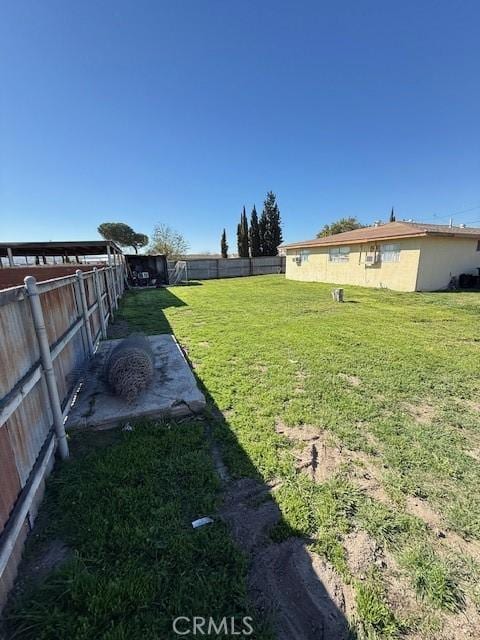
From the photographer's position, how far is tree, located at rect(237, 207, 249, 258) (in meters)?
35.0

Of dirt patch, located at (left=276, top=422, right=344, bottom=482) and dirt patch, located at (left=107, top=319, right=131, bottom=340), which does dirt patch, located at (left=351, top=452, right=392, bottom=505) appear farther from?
dirt patch, located at (left=107, top=319, right=131, bottom=340)

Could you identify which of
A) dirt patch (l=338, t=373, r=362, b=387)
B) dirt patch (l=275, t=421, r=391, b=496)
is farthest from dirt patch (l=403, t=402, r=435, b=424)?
dirt patch (l=275, t=421, r=391, b=496)

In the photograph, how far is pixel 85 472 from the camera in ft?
6.88

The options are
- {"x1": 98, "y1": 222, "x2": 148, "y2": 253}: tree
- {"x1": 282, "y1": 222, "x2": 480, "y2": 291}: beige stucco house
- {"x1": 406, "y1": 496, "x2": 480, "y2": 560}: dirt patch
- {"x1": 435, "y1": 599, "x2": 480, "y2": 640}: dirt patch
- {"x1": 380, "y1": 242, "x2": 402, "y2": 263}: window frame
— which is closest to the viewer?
{"x1": 435, "y1": 599, "x2": 480, "y2": 640}: dirt patch

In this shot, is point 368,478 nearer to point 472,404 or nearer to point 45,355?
point 472,404

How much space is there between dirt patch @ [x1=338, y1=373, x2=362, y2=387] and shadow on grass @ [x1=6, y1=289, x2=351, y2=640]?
2.02 meters

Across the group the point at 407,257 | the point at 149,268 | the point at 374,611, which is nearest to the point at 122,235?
the point at 149,268

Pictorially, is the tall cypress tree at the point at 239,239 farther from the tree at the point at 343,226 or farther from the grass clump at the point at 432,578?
the grass clump at the point at 432,578

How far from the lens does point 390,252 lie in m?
12.6

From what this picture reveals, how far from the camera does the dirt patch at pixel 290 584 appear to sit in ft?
4.06

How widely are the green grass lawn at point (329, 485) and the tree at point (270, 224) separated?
32237 mm

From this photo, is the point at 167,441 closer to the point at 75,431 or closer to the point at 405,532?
the point at 75,431

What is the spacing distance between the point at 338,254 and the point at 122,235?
126ft

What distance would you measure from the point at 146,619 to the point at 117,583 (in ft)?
0.70
